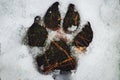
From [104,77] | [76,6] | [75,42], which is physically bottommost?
[104,77]

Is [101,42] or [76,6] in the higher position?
[76,6]

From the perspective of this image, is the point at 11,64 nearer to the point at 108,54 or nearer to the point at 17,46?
the point at 17,46

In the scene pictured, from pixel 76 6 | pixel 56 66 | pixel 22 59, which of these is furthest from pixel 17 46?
pixel 76 6

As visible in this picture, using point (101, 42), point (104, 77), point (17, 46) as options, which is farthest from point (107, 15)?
point (17, 46)

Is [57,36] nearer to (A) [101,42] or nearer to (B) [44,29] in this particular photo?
(B) [44,29]
